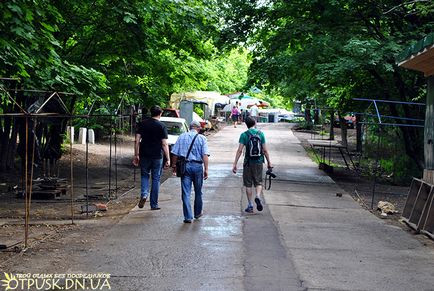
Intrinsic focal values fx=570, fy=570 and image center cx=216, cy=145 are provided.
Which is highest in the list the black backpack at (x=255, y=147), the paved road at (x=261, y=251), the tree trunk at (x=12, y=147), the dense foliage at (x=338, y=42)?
the dense foliage at (x=338, y=42)

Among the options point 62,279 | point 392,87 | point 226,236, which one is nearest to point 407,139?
point 392,87

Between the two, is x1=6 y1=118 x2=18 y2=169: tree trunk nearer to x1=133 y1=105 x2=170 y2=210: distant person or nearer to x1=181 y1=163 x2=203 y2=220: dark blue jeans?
x1=133 y1=105 x2=170 y2=210: distant person

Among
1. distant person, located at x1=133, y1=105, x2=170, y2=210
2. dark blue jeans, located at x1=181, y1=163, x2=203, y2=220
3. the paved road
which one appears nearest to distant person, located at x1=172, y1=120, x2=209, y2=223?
dark blue jeans, located at x1=181, y1=163, x2=203, y2=220

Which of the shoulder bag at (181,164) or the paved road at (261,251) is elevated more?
the shoulder bag at (181,164)

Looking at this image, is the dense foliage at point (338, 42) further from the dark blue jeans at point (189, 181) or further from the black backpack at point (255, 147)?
the dark blue jeans at point (189, 181)

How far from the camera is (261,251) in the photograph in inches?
318

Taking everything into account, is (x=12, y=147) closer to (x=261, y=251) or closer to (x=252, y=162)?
(x=252, y=162)

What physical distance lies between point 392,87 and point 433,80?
770cm

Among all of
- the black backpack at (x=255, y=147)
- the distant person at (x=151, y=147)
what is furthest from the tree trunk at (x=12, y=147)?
the black backpack at (x=255, y=147)

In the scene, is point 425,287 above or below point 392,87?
below

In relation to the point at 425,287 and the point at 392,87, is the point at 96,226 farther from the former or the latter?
the point at 392,87

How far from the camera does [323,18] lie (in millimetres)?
17875

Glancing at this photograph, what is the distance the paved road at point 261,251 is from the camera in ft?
22.0

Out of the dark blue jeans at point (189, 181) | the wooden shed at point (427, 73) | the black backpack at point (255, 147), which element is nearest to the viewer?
the dark blue jeans at point (189, 181)
